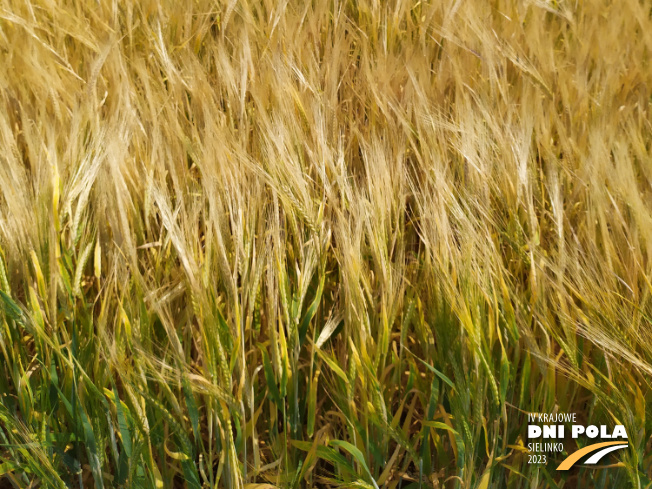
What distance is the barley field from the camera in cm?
64

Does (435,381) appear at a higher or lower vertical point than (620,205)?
lower

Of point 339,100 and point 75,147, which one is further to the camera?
point 339,100

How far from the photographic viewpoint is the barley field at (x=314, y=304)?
0.64 metres

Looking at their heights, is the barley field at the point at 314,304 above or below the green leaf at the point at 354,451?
above

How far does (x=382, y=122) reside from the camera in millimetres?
945

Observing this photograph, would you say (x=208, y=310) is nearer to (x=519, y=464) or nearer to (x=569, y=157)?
(x=519, y=464)

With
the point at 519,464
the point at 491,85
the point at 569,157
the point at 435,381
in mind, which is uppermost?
the point at 491,85

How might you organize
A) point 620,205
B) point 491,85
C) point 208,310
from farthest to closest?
point 491,85 → point 620,205 → point 208,310

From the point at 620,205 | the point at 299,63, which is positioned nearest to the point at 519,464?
the point at 620,205

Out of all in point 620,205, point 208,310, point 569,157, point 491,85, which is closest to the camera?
point 208,310

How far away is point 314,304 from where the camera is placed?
677 millimetres

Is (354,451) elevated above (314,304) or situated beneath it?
situated beneath

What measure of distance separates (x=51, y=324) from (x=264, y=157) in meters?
0.33

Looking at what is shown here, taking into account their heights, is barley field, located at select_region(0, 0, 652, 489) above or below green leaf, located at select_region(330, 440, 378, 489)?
above
